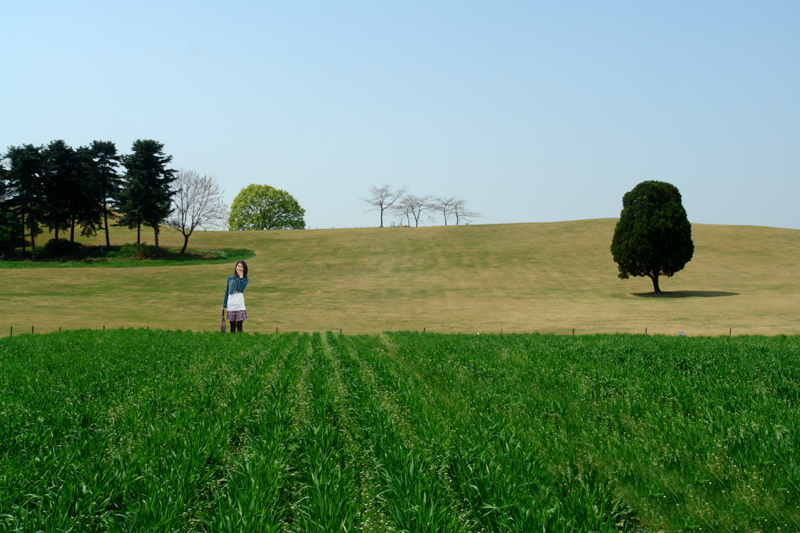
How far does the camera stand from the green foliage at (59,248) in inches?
2435

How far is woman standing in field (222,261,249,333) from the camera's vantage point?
1627cm

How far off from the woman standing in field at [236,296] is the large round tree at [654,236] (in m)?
41.9

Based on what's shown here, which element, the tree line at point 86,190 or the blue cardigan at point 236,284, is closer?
the blue cardigan at point 236,284

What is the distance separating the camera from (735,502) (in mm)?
4062

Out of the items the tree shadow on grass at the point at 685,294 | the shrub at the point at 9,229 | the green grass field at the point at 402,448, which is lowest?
the tree shadow on grass at the point at 685,294

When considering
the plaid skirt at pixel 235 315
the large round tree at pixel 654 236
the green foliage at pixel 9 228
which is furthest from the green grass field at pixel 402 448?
the green foliage at pixel 9 228

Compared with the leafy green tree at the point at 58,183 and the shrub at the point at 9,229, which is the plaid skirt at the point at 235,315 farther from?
the shrub at the point at 9,229

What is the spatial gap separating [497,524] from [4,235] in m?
77.3

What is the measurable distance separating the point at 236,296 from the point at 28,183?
196 ft

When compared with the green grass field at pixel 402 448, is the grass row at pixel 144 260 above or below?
above

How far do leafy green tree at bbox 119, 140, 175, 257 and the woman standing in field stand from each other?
2083 inches

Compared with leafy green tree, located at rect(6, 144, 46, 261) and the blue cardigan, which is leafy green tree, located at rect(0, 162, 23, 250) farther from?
the blue cardigan

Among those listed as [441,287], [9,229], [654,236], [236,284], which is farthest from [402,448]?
[9,229]

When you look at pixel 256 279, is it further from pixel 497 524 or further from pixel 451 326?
pixel 497 524
